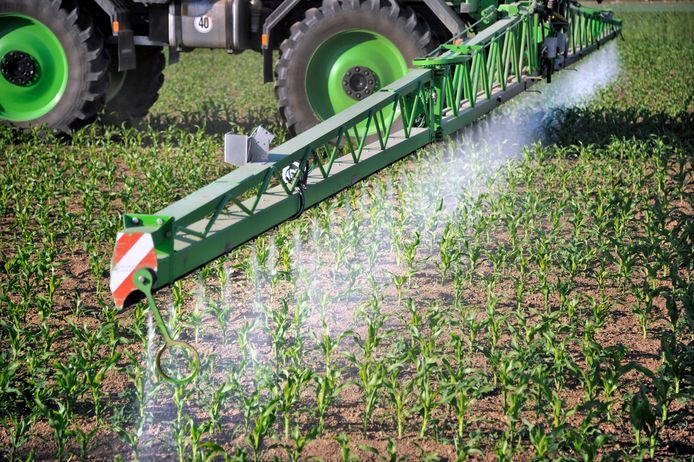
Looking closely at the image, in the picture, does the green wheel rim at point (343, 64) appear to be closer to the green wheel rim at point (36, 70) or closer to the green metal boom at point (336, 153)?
the green metal boom at point (336, 153)

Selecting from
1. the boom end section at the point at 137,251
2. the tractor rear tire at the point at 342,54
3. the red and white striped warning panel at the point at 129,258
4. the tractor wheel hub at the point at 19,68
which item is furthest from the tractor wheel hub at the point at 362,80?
the red and white striped warning panel at the point at 129,258

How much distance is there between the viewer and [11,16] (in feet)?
31.7

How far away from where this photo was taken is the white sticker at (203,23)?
9.36m

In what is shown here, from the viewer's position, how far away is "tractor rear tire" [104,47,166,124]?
432 inches

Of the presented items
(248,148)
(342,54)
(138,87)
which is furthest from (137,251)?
(138,87)

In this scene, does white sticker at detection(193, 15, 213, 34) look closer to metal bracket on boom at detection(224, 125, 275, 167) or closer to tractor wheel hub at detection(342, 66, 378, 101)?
tractor wheel hub at detection(342, 66, 378, 101)

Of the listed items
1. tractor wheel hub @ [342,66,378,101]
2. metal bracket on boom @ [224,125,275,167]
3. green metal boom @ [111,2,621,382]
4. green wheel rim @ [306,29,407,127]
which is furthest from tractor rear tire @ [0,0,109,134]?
metal bracket on boom @ [224,125,275,167]

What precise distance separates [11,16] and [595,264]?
679 centimetres

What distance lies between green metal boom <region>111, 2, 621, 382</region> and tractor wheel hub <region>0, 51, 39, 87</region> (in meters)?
3.22

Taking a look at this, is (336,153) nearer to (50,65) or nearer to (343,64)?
(343,64)

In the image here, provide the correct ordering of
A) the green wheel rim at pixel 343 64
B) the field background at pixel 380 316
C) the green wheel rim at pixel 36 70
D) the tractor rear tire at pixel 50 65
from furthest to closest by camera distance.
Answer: the green wheel rim at pixel 36 70 < the tractor rear tire at pixel 50 65 < the green wheel rim at pixel 343 64 < the field background at pixel 380 316

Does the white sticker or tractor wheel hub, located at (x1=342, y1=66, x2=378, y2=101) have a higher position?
the white sticker

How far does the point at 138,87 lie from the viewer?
11.1 metres

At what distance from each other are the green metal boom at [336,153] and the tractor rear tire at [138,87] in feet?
10.5
